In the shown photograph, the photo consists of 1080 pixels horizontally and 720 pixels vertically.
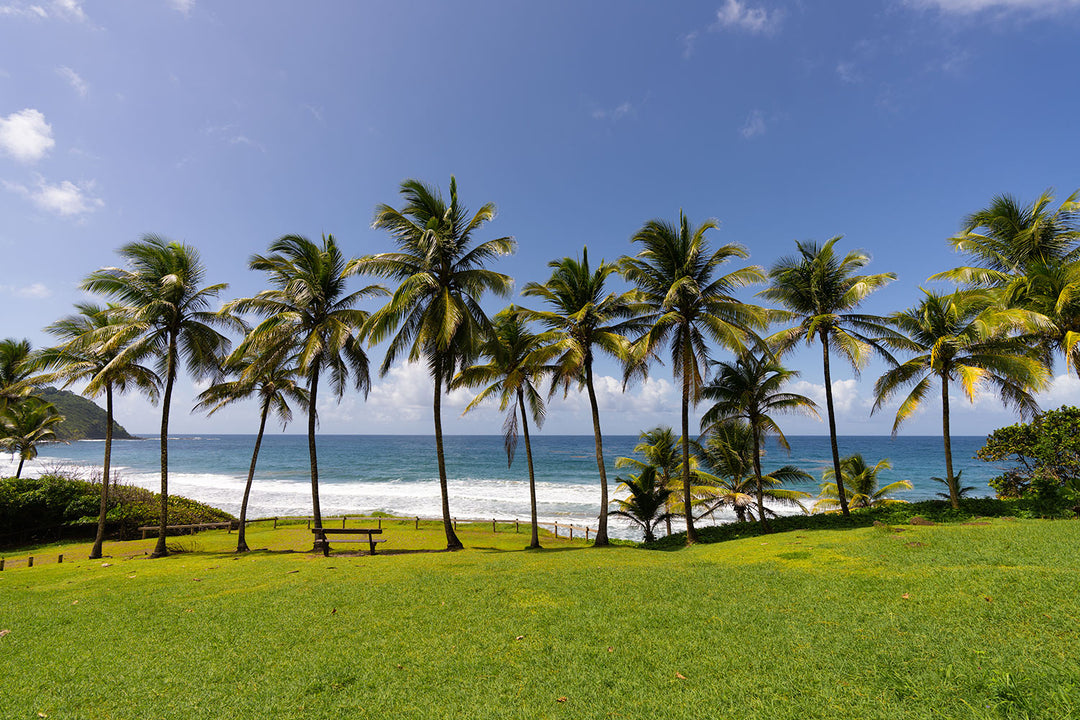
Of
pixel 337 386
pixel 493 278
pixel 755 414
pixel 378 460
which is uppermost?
pixel 493 278

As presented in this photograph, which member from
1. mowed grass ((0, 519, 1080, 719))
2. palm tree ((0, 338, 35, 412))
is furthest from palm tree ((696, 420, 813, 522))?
palm tree ((0, 338, 35, 412))

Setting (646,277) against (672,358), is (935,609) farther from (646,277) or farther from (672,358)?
(646,277)

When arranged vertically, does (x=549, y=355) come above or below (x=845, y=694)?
above

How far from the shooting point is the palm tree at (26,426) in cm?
2431

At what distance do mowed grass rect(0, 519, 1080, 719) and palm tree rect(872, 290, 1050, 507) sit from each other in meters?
5.15

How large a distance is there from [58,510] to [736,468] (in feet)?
102

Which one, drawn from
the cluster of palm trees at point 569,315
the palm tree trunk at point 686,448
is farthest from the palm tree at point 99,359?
the palm tree trunk at point 686,448

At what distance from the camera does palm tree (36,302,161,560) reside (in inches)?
565

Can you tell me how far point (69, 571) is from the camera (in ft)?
38.9

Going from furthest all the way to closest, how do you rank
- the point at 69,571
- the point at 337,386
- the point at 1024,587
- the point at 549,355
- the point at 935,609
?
the point at 337,386, the point at 549,355, the point at 69,571, the point at 1024,587, the point at 935,609

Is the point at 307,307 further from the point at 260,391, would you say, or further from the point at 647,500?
the point at 647,500

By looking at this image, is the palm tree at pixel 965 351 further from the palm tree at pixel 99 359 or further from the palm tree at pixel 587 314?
the palm tree at pixel 99 359

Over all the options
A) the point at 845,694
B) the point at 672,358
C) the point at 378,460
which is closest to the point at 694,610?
the point at 845,694

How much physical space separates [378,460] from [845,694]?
289 ft
